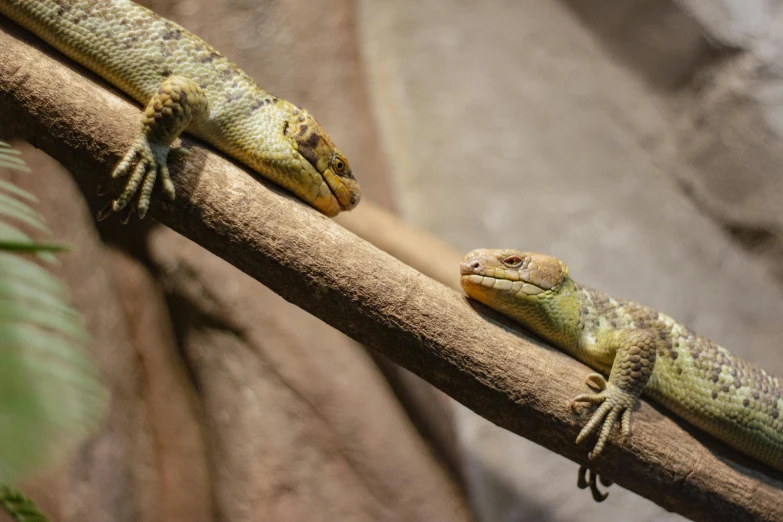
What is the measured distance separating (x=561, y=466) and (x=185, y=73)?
12.5 ft

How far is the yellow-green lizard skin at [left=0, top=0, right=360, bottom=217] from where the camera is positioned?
2.69 m

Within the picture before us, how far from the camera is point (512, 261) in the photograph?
10.1ft

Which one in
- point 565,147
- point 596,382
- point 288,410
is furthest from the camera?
point 565,147

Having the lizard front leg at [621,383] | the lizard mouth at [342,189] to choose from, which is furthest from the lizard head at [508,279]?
the lizard mouth at [342,189]

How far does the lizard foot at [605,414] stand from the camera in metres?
2.76

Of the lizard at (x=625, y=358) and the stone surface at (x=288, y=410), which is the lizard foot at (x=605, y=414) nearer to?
the lizard at (x=625, y=358)

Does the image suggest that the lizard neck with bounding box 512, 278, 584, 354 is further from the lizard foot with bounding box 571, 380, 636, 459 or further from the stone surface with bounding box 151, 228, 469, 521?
the stone surface with bounding box 151, 228, 469, 521

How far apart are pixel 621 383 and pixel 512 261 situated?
748 mm

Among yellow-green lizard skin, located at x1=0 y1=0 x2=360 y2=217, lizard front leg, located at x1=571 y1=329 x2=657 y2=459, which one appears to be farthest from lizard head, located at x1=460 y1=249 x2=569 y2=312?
yellow-green lizard skin, located at x1=0 y1=0 x2=360 y2=217

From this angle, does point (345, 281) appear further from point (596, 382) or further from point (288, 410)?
point (288, 410)

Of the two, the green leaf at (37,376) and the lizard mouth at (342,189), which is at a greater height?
the lizard mouth at (342,189)

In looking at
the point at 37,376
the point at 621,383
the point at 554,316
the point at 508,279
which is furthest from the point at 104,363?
the point at 37,376

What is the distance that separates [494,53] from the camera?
6.08 m

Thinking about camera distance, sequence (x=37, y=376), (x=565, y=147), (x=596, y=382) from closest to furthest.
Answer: (x=37, y=376) → (x=596, y=382) → (x=565, y=147)
